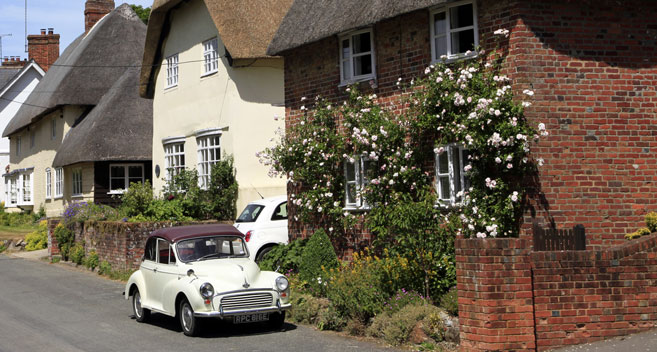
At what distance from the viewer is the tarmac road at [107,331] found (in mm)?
9883

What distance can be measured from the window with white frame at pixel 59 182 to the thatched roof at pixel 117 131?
112 inches

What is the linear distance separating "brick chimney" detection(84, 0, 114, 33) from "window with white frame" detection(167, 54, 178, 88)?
15.9 metres

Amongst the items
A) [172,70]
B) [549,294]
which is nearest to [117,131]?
[172,70]

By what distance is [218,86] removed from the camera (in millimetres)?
21188

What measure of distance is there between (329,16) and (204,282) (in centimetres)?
669

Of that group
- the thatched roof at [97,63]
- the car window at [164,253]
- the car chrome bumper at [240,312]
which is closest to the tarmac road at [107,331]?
the car chrome bumper at [240,312]

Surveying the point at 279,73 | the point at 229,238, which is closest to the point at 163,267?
the point at 229,238

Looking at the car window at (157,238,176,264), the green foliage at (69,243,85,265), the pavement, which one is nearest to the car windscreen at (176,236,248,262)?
the car window at (157,238,176,264)

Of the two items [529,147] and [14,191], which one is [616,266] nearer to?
[529,147]

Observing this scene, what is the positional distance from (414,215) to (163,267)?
A: 4.20 metres

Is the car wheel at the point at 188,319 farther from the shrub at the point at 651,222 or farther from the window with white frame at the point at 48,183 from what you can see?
the window with white frame at the point at 48,183

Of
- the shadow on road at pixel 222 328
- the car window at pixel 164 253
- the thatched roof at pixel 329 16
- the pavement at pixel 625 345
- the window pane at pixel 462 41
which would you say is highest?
the thatched roof at pixel 329 16

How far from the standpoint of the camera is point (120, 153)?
2730cm

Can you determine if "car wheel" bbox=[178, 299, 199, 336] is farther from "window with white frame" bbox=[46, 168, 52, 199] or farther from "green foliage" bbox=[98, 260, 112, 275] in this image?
"window with white frame" bbox=[46, 168, 52, 199]
